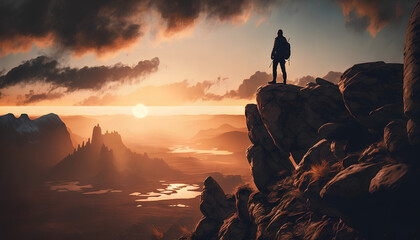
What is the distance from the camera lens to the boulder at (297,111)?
17391mm

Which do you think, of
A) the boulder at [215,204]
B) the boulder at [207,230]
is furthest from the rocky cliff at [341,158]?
the boulder at [215,204]

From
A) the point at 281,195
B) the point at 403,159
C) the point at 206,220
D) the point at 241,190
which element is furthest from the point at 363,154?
the point at 206,220

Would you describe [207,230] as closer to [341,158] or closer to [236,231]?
[236,231]

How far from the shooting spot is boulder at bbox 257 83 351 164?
57.1ft

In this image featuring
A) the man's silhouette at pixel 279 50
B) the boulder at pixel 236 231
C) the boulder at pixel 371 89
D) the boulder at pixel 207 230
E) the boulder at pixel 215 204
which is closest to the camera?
the boulder at pixel 371 89

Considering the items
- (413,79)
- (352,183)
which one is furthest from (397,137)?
(352,183)

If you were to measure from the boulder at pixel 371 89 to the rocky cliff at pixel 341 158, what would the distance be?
0.16 feet

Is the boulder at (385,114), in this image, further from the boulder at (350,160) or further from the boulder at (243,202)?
the boulder at (243,202)

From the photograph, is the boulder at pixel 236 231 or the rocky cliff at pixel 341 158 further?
the boulder at pixel 236 231

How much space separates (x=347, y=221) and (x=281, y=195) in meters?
6.89

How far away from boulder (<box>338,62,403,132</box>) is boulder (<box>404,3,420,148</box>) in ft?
12.4

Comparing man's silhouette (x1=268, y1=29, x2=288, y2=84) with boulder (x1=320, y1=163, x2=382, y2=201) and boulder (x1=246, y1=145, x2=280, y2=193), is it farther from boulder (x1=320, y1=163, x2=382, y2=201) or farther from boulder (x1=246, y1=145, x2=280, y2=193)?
boulder (x1=320, y1=163, x2=382, y2=201)

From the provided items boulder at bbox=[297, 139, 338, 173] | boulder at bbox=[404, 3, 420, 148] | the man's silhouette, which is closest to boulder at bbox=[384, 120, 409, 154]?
boulder at bbox=[404, 3, 420, 148]

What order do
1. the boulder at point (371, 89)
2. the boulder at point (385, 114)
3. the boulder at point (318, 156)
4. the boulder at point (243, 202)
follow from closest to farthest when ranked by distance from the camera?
the boulder at point (385, 114)
the boulder at point (371, 89)
the boulder at point (318, 156)
the boulder at point (243, 202)
